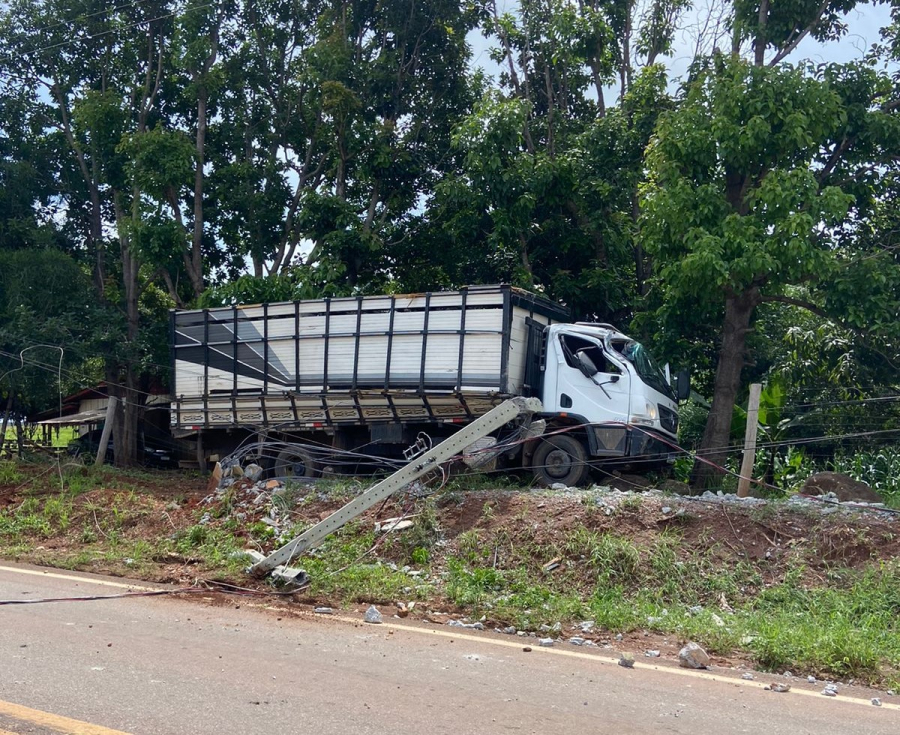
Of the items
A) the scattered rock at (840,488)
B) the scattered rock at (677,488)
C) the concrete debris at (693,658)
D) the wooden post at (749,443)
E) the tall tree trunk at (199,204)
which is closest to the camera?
the concrete debris at (693,658)

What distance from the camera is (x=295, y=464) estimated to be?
1395 centimetres

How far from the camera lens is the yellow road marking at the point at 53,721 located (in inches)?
175

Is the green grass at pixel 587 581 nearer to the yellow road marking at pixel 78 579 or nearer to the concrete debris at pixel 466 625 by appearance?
the concrete debris at pixel 466 625

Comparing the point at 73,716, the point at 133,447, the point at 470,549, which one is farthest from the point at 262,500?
the point at 133,447

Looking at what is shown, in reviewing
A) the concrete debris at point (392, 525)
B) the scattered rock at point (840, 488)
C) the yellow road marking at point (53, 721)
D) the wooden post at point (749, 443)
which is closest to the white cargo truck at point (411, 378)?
the wooden post at point (749, 443)

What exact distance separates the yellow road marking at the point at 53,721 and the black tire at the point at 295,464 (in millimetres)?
8775

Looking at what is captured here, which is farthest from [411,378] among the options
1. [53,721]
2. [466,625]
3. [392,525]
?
[53,721]

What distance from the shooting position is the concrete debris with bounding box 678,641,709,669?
6.31 meters

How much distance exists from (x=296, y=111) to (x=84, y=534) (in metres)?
11.9

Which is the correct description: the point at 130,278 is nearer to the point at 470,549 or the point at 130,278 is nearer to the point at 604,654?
the point at 470,549

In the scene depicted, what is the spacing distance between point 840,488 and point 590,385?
3525 mm

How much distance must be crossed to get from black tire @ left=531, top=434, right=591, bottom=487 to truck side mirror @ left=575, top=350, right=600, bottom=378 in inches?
36.8

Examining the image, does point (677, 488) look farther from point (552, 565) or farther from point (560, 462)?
point (552, 565)

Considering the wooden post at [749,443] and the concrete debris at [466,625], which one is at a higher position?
the wooden post at [749,443]
